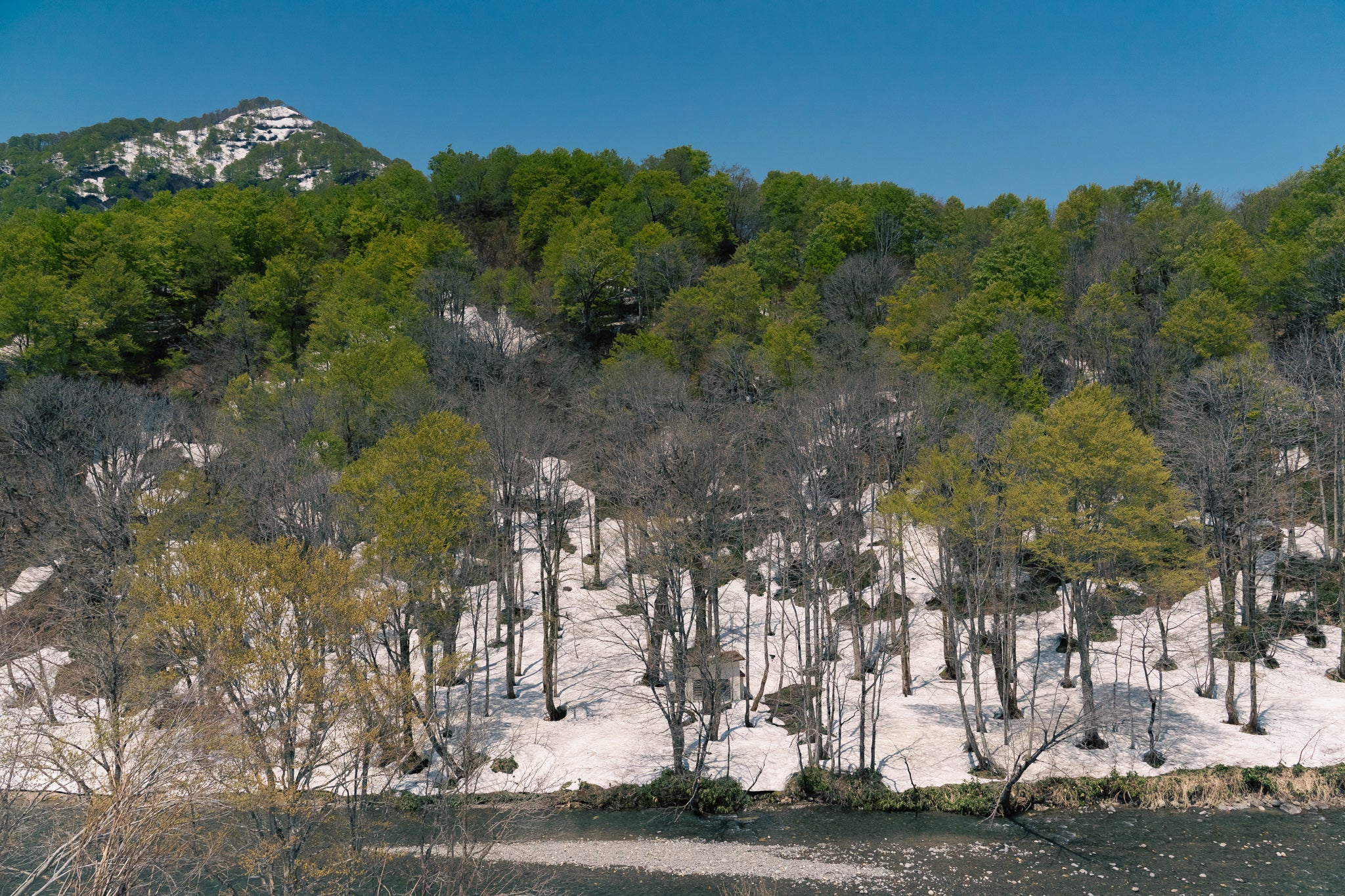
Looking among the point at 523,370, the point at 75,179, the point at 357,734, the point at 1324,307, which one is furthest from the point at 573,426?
the point at 75,179

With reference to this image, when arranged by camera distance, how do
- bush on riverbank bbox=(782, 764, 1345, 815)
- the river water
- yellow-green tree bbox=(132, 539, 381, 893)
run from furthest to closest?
bush on riverbank bbox=(782, 764, 1345, 815) < the river water < yellow-green tree bbox=(132, 539, 381, 893)

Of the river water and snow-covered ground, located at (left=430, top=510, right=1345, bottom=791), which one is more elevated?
snow-covered ground, located at (left=430, top=510, right=1345, bottom=791)

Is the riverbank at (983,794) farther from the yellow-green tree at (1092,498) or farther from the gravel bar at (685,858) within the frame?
the yellow-green tree at (1092,498)

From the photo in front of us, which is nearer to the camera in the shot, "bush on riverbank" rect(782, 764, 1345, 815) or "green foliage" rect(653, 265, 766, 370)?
"bush on riverbank" rect(782, 764, 1345, 815)

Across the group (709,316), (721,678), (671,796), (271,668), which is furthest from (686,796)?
(709,316)

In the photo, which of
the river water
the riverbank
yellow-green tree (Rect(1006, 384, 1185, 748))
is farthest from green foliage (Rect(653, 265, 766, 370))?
the river water

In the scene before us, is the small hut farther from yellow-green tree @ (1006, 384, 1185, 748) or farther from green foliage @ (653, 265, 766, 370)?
green foliage @ (653, 265, 766, 370)

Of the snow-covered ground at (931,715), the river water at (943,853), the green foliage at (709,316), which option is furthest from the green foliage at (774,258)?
the river water at (943,853)
